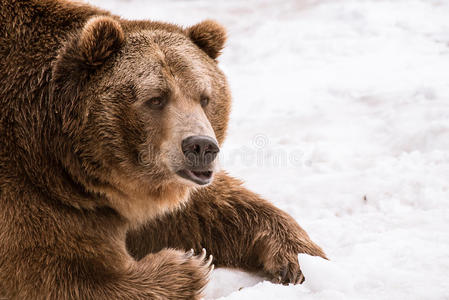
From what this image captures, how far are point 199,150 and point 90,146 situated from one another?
65 cm

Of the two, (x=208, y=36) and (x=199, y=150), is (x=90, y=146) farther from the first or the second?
(x=208, y=36)

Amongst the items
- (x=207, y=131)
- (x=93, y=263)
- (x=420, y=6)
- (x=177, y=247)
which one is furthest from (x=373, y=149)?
(x=420, y=6)

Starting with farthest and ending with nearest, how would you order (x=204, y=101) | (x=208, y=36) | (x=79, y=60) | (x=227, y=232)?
(x=227, y=232) < (x=208, y=36) < (x=204, y=101) < (x=79, y=60)

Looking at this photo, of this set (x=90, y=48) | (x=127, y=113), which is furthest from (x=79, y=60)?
(x=127, y=113)

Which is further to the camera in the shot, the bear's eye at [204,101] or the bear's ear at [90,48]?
the bear's eye at [204,101]

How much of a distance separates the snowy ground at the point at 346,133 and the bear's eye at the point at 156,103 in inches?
46.8

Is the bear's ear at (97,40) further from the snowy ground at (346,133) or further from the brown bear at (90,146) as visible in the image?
the snowy ground at (346,133)

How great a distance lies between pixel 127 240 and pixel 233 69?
490 cm

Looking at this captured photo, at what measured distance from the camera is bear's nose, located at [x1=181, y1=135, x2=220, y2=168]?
3443 millimetres

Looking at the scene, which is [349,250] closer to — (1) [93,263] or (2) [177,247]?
(2) [177,247]

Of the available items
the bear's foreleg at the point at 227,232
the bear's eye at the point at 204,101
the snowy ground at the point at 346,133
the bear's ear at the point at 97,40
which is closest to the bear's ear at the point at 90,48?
the bear's ear at the point at 97,40

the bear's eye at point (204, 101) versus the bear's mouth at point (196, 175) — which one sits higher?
the bear's eye at point (204, 101)

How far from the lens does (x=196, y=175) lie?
3.60 meters

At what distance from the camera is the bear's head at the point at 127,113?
140 inches
